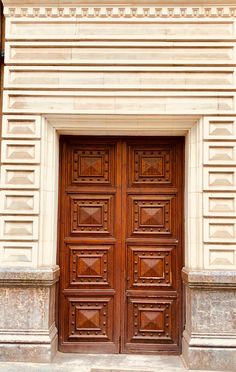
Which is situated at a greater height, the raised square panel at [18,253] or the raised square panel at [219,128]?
the raised square panel at [219,128]

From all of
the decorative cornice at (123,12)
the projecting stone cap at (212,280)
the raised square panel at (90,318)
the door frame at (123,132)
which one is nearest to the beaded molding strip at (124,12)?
the decorative cornice at (123,12)

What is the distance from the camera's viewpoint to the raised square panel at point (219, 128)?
8039 millimetres

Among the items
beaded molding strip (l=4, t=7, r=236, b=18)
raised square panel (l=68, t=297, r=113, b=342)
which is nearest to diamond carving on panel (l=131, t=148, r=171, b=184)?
raised square panel (l=68, t=297, r=113, b=342)

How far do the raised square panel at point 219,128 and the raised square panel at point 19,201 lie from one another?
2.95 metres

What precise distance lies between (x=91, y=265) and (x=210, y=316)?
2154mm

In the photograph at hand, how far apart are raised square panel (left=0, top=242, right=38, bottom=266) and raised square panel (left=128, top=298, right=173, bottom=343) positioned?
1.88 metres

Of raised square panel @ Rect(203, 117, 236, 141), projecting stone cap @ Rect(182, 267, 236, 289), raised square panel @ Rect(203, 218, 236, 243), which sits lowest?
projecting stone cap @ Rect(182, 267, 236, 289)

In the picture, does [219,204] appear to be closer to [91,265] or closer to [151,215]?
[151,215]

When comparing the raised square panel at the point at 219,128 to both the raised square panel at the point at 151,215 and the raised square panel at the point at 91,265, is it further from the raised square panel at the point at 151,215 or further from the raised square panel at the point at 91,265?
the raised square panel at the point at 91,265

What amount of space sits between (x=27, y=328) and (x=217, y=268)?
3.15 meters

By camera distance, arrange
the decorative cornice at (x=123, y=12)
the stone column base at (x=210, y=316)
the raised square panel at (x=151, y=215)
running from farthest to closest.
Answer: the raised square panel at (x=151, y=215) → the decorative cornice at (x=123, y=12) → the stone column base at (x=210, y=316)

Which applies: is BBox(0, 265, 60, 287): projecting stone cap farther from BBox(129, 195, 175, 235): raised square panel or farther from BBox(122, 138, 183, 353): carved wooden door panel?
BBox(129, 195, 175, 235): raised square panel

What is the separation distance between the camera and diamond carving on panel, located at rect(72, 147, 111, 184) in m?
8.65

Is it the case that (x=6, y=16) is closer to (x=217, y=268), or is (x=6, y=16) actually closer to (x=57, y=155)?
(x=57, y=155)
